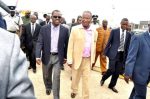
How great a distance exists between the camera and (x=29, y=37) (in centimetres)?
978

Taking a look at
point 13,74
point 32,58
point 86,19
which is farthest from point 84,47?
point 13,74

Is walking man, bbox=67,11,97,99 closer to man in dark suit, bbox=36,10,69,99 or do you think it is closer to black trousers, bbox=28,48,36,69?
man in dark suit, bbox=36,10,69,99

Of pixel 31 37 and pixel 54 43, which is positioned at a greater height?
Result: pixel 54 43

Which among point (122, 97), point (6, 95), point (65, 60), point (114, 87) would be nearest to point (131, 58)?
point (65, 60)

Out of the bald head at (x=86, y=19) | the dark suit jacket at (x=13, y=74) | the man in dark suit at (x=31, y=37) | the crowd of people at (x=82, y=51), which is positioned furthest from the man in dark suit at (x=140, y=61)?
the man in dark suit at (x=31, y=37)

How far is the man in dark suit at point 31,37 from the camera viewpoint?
31.8 ft

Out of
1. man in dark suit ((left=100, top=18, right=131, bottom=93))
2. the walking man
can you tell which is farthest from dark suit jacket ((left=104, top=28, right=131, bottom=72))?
the walking man

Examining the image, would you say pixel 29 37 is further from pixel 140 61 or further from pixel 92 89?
pixel 140 61

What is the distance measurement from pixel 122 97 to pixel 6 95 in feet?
21.0

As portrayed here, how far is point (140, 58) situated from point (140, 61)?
47 millimetres

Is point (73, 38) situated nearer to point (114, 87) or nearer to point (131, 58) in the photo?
point (131, 58)

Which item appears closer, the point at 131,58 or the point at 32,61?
the point at 131,58

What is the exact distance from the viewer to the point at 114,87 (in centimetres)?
800

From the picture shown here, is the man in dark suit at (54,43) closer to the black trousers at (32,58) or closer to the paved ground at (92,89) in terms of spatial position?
the paved ground at (92,89)
